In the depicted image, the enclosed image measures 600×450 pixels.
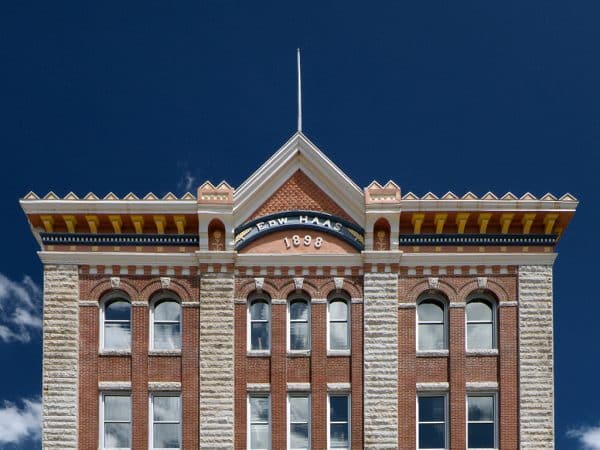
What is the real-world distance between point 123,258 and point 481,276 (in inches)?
419

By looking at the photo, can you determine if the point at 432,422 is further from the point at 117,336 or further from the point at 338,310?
the point at 117,336

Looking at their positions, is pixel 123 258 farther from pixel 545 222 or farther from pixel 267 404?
pixel 545 222

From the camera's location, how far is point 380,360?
33.7 meters

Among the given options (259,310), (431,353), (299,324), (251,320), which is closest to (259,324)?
(251,320)

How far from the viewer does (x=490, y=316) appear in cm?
3453

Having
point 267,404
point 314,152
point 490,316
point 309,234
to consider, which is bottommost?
point 267,404

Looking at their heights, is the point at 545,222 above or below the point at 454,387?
above

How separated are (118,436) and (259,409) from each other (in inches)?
164

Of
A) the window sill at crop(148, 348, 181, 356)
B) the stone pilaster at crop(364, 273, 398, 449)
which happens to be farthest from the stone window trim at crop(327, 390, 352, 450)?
the window sill at crop(148, 348, 181, 356)

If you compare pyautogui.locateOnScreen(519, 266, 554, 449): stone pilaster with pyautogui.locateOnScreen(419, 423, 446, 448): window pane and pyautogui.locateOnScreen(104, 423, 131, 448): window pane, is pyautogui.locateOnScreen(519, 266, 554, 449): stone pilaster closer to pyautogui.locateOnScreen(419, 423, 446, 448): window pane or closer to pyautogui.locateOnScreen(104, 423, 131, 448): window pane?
pyautogui.locateOnScreen(419, 423, 446, 448): window pane

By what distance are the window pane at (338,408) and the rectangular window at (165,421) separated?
4.43 metres

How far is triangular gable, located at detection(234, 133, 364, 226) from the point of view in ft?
113

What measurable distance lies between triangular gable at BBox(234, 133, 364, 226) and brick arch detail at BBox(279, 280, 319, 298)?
2.36 m

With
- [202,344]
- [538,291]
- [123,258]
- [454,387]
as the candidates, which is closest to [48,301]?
[123,258]
